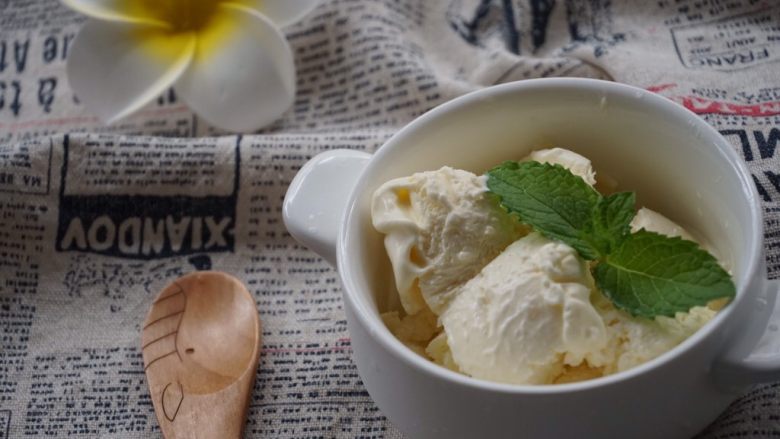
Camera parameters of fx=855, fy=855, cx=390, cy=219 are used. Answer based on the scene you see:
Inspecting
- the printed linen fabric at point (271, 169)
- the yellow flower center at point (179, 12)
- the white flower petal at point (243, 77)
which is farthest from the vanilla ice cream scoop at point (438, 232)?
the yellow flower center at point (179, 12)

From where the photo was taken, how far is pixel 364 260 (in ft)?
2.31

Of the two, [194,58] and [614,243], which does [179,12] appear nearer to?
[194,58]

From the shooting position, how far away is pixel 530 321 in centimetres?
61

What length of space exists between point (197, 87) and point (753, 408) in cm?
72

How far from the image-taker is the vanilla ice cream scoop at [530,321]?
0.60 m

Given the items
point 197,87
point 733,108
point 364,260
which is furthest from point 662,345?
point 197,87

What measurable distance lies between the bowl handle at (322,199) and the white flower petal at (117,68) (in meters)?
0.36

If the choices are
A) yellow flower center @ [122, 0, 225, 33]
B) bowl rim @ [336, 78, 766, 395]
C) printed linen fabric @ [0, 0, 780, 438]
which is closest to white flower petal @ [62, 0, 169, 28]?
yellow flower center @ [122, 0, 225, 33]

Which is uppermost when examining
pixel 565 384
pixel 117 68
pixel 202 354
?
pixel 565 384

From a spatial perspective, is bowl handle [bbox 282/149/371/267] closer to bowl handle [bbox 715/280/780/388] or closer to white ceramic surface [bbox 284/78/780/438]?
white ceramic surface [bbox 284/78/780/438]

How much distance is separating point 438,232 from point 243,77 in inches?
18.0

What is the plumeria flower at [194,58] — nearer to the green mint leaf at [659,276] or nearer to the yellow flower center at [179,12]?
the yellow flower center at [179,12]

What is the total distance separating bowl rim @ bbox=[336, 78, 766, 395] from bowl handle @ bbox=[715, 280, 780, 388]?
30mm

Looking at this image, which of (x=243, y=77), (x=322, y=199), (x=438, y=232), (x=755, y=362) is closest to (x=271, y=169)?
(x=243, y=77)
